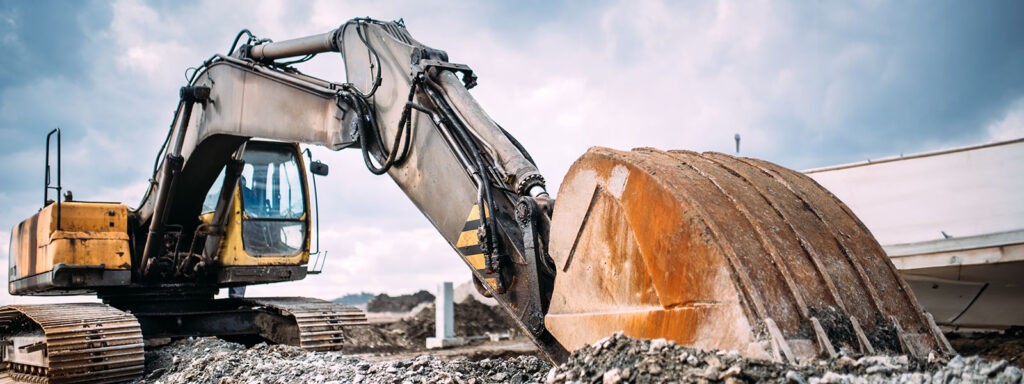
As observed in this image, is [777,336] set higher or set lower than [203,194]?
lower

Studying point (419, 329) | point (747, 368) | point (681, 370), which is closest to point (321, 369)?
point (681, 370)

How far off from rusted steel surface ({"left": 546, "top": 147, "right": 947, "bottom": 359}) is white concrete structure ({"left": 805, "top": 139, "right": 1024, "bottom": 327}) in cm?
602

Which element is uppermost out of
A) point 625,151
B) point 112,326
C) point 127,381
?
point 625,151

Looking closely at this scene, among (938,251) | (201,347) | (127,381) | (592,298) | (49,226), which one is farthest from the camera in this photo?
(938,251)

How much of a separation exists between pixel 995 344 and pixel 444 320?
880 cm

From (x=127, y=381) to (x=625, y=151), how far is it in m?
4.85

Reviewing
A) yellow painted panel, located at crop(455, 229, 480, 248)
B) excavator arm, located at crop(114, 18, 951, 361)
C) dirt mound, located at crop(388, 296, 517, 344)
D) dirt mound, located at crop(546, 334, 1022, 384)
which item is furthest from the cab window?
dirt mound, located at crop(388, 296, 517, 344)

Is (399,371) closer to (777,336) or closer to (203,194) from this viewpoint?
(777,336)

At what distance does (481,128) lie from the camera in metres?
4.02

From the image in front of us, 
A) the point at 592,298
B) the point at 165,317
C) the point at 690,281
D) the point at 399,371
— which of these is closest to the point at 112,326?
the point at 165,317

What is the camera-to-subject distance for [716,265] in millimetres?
2656

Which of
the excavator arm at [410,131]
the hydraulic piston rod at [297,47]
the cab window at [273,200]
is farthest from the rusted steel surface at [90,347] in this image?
the hydraulic piston rod at [297,47]

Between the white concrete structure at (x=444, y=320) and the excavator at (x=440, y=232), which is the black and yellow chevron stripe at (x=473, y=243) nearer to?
the excavator at (x=440, y=232)

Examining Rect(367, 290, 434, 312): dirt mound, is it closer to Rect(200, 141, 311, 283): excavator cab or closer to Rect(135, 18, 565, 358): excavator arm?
Rect(200, 141, 311, 283): excavator cab
